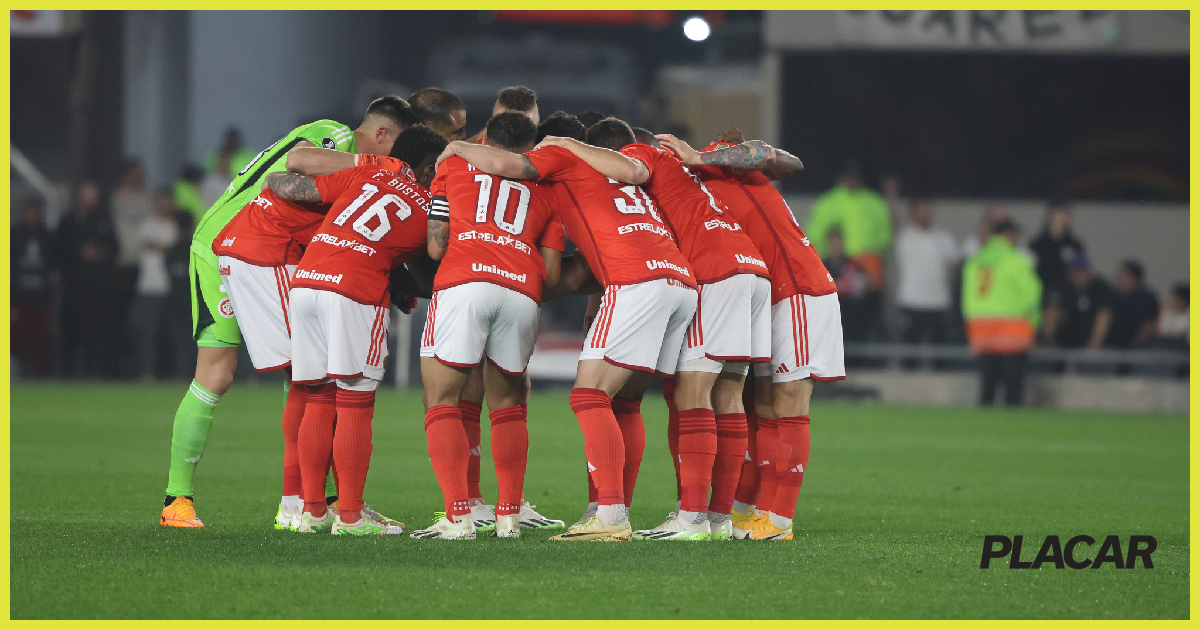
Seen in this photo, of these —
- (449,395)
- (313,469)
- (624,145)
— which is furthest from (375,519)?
(624,145)

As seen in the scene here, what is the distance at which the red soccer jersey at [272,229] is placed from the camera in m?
6.19

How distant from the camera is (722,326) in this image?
5898mm

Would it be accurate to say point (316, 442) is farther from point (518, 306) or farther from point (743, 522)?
point (743, 522)

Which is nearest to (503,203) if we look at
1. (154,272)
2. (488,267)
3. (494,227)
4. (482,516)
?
(494,227)

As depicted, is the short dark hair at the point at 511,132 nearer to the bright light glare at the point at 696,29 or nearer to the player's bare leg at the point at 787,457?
the player's bare leg at the point at 787,457

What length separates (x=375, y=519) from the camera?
243 inches

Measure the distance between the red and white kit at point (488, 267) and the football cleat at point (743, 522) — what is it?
115 centimetres

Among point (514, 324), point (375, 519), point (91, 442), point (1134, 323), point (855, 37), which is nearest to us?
point (514, 324)

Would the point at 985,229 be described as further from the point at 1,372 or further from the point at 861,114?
the point at 1,372

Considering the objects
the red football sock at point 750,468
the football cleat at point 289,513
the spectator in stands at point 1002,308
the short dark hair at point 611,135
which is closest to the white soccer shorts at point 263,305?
the football cleat at point 289,513

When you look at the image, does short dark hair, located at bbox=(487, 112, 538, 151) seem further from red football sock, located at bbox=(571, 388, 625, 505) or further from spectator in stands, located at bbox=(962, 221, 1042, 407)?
spectator in stands, located at bbox=(962, 221, 1042, 407)

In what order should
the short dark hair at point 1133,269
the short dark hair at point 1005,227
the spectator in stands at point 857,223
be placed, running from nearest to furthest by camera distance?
the short dark hair at point 1005,227, the short dark hair at point 1133,269, the spectator in stands at point 857,223

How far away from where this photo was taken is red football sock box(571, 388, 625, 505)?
5.69m

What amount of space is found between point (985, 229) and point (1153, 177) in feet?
11.5
